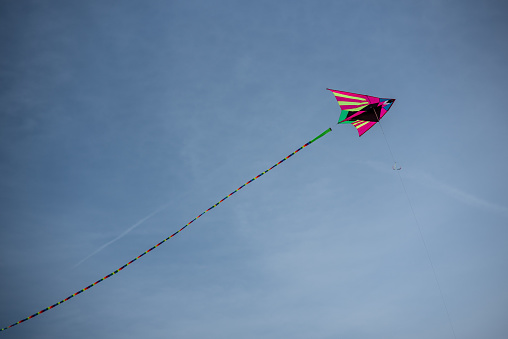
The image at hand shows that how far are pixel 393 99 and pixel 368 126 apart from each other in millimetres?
2200

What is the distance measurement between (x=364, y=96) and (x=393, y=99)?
1185 mm

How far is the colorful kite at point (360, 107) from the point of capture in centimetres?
1388

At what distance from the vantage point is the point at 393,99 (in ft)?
44.7

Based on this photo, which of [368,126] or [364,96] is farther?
[368,126]

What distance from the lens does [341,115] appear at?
47.6ft

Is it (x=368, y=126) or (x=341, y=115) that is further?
(x=368, y=126)

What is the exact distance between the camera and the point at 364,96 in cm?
1377

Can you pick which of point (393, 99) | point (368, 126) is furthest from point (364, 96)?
point (368, 126)

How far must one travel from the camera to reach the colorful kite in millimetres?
13875

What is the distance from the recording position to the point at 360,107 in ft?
46.5

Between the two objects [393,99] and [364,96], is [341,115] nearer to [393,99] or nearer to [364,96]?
[364,96]

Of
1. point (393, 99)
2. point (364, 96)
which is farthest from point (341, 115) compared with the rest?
point (393, 99)

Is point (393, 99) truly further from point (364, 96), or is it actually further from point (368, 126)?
point (368, 126)

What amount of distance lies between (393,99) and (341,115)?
7.18ft
